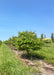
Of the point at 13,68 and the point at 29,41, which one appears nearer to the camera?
the point at 13,68

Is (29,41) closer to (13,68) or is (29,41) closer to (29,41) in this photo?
(29,41)

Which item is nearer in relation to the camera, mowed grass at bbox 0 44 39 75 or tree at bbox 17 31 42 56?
mowed grass at bbox 0 44 39 75

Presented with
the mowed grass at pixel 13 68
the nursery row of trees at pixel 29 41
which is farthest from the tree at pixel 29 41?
the mowed grass at pixel 13 68

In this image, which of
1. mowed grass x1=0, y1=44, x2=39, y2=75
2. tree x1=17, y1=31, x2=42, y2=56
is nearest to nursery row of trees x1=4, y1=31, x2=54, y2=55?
tree x1=17, y1=31, x2=42, y2=56

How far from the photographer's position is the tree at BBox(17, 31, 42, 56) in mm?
8203

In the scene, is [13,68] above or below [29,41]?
below

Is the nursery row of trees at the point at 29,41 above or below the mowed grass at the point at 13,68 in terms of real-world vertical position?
above

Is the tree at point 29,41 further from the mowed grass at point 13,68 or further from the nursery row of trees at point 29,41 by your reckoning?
the mowed grass at point 13,68

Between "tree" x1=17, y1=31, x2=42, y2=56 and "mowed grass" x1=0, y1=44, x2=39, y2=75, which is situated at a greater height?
"tree" x1=17, y1=31, x2=42, y2=56

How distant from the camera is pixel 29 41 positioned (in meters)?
8.19

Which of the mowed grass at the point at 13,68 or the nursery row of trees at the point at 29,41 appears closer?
the mowed grass at the point at 13,68

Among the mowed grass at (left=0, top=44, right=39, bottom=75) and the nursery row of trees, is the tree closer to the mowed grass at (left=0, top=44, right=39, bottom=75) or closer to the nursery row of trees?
the nursery row of trees

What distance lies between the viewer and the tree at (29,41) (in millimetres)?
8203

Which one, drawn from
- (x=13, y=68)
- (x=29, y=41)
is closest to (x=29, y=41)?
(x=29, y=41)
